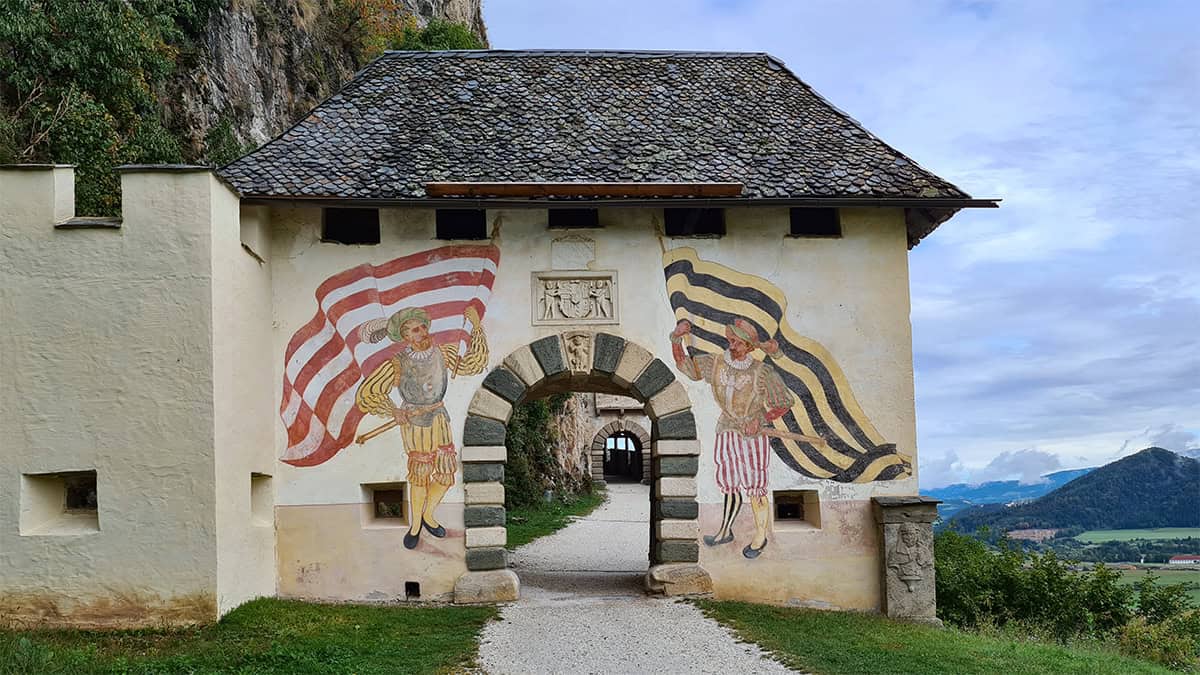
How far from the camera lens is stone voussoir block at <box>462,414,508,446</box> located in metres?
14.3

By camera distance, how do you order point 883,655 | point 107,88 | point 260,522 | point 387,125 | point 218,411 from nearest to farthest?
Answer: point 883,655, point 218,411, point 260,522, point 387,125, point 107,88

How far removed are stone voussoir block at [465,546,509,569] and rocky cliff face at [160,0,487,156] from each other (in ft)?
33.9

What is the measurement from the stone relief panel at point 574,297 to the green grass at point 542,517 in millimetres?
8325

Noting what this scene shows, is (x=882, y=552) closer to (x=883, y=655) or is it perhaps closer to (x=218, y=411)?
(x=883, y=655)

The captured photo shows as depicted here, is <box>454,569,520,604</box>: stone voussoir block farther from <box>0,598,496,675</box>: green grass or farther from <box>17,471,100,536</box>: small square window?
<box>17,471,100,536</box>: small square window

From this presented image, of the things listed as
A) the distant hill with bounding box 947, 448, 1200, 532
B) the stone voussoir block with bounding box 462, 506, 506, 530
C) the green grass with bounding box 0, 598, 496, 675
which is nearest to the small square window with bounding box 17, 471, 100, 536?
the green grass with bounding box 0, 598, 496, 675

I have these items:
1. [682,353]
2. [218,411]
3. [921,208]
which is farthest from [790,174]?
[218,411]

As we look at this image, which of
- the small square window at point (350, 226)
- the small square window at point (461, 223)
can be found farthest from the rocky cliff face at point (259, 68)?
the small square window at point (461, 223)

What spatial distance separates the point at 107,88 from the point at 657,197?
361 inches

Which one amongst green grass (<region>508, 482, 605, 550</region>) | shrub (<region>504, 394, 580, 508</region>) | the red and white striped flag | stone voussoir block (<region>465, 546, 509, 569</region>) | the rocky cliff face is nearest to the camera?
stone voussoir block (<region>465, 546, 509, 569</region>)

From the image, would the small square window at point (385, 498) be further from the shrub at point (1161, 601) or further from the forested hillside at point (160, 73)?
the shrub at point (1161, 601)

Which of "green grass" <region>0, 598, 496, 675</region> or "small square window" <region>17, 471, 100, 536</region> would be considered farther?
"small square window" <region>17, 471, 100, 536</region>

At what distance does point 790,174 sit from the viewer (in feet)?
48.7

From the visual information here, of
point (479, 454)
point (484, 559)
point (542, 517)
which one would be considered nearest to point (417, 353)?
point (479, 454)
